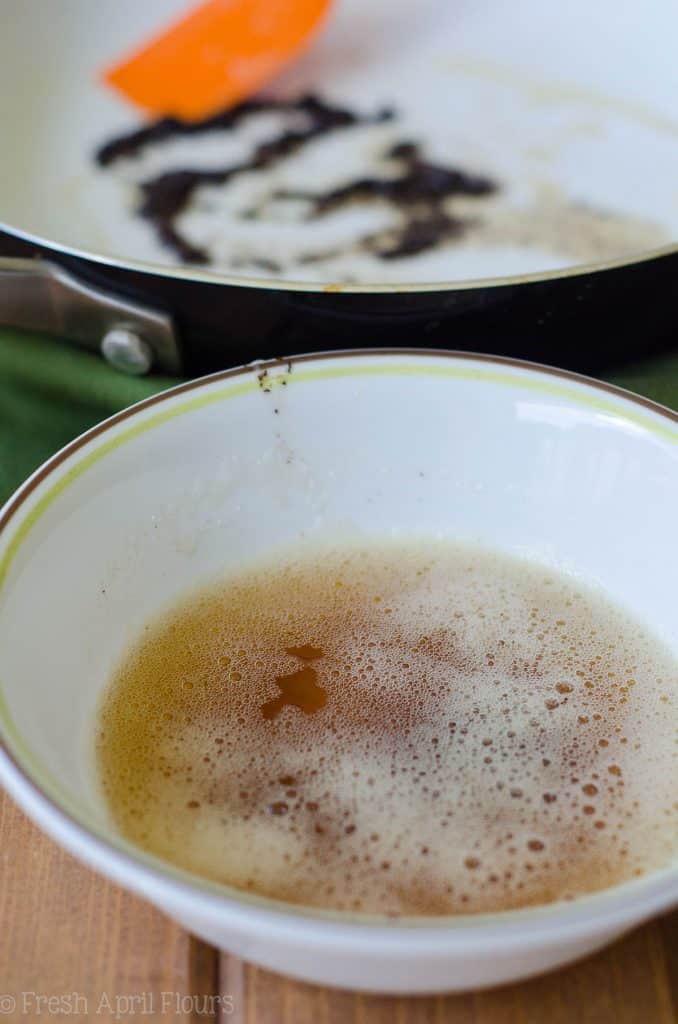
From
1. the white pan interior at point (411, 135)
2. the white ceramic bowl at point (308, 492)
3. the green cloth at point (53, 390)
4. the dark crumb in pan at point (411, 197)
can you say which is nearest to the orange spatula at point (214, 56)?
the white pan interior at point (411, 135)

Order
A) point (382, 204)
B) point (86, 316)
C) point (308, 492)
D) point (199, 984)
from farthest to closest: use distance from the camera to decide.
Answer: point (382, 204), point (86, 316), point (308, 492), point (199, 984)

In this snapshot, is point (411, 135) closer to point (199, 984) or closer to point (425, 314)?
point (425, 314)

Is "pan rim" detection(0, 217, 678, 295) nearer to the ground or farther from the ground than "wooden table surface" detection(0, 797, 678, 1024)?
farther from the ground

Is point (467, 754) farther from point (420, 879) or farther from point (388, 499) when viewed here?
point (388, 499)

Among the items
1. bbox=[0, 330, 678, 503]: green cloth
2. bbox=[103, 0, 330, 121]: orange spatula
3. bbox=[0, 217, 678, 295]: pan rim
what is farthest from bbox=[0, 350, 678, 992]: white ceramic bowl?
bbox=[103, 0, 330, 121]: orange spatula

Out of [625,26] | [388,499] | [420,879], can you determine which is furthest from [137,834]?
[625,26]

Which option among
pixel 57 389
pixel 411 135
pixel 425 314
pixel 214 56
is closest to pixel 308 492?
pixel 425 314

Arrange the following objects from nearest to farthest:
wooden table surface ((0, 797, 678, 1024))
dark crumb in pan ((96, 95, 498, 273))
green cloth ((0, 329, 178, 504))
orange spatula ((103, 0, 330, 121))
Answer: wooden table surface ((0, 797, 678, 1024)) < green cloth ((0, 329, 178, 504)) < dark crumb in pan ((96, 95, 498, 273)) < orange spatula ((103, 0, 330, 121))

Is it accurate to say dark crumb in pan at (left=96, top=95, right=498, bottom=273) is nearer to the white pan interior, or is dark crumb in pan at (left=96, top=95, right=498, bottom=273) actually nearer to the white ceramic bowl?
the white pan interior
